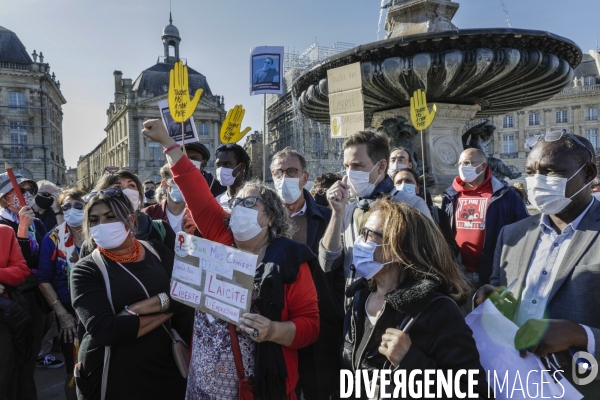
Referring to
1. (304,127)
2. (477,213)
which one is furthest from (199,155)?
(304,127)

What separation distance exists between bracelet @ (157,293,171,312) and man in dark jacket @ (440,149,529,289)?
2.16 metres

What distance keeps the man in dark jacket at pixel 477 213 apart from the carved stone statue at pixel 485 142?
3126mm

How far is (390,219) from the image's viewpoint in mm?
1902

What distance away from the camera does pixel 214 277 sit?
2174 mm

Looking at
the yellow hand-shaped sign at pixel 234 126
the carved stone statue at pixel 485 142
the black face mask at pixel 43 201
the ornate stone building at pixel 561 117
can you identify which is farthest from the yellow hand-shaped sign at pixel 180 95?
the ornate stone building at pixel 561 117

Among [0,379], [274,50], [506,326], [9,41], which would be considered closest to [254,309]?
[506,326]

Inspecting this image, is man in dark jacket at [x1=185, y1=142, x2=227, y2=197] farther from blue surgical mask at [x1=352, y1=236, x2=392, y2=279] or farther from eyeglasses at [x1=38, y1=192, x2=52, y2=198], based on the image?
blue surgical mask at [x1=352, y1=236, x2=392, y2=279]

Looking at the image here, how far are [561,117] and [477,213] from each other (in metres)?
60.0

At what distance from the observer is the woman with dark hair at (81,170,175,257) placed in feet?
10.2

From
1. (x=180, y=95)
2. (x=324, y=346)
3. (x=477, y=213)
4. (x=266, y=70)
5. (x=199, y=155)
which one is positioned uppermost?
(x=266, y=70)

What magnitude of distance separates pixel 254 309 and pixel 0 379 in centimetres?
235

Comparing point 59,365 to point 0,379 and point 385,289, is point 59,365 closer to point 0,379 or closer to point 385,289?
point 0,379

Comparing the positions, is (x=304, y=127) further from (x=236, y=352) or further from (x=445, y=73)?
(x=236, y=352)

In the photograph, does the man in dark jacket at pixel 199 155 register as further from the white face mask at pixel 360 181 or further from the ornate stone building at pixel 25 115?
the ornate stone building at pixel 25 115
